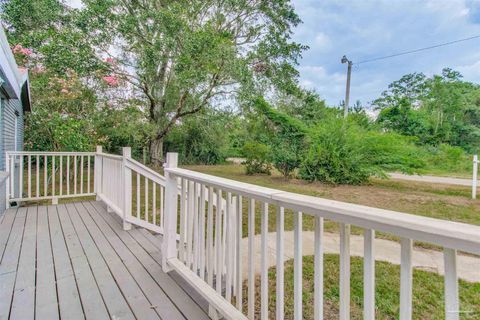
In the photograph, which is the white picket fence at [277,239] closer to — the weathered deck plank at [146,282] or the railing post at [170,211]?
the railing post at [170,211]

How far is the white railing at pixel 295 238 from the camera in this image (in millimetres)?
711

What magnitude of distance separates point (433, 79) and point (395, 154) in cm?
1890

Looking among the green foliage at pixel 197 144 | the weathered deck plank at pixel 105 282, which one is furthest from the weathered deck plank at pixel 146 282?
the green foliage at pixel 197 144

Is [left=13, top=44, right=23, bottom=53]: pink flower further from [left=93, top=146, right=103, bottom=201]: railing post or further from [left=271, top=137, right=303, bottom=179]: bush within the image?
[left=271, top=137, right=303, bottom=179]: bush

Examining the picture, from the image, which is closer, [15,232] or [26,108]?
[15,232]

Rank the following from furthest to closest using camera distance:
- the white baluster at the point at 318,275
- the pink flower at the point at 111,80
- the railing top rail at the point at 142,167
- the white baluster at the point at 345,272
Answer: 1. the pink flower at the point at 111,80
2. the railing top rail at the point at 142,167
3. the white baluster at the point at 318,275
4. the white baluster at the point at 345,272

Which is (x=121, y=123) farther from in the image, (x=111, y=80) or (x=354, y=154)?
(x=354, y=154)

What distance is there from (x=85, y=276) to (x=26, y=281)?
1.36 ft

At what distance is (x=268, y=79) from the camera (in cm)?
845

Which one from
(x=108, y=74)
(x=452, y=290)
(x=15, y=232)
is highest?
(x=108, y=74)

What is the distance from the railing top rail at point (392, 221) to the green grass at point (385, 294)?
125cm

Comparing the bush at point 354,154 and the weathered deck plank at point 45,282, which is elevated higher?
the bush at point 354,154

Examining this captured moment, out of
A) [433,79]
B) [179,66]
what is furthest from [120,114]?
[433,79]

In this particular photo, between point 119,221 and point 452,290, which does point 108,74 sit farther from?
point 452,290
